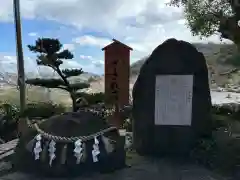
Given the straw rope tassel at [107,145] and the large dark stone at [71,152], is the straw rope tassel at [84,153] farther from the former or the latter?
the straw rope tassel at [107,145]

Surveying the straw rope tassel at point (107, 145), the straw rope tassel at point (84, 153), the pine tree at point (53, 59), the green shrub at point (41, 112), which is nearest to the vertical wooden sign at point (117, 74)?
the green shrub at point (41, 112)

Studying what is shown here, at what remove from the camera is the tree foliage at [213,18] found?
1066 cm

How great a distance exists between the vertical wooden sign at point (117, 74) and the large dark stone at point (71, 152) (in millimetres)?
3581

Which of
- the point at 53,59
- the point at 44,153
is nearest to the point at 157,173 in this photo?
the point at 44,153

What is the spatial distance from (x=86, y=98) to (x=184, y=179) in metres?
3.02

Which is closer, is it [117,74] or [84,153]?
[84,153]

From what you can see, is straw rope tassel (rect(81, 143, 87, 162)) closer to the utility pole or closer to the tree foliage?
the utility pole

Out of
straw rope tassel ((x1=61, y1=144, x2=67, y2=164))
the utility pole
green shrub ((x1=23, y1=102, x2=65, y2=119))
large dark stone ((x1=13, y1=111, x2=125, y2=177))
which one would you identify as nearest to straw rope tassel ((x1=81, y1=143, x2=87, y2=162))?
large dark stone ((x1=13, y1=111, x2=125, y2=177))

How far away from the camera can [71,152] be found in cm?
470

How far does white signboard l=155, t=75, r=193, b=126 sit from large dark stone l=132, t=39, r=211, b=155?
67 mm

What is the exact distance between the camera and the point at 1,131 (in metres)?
8.62

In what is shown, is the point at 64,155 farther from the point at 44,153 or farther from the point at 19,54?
the point at 19,54

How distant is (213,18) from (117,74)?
16.2ft

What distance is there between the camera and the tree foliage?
35.0 feet
